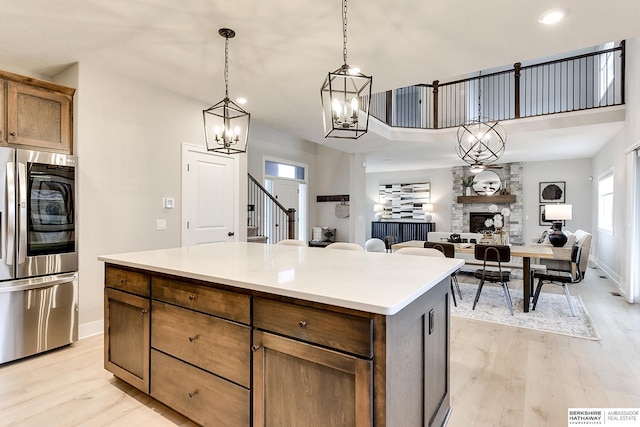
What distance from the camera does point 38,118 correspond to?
3059 mm

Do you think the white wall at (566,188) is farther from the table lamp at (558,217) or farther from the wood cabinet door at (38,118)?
the wood cabinet door at (38,118)

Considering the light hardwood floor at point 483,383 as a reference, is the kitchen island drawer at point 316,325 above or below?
above

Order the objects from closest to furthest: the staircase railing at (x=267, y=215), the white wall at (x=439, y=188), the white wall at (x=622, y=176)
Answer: the white wall at (x=622, y=176)
the staircase railing at (x=267, y=215)
the white wall at (x=439, y=188)

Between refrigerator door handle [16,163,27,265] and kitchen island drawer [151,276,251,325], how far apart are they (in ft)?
5.34

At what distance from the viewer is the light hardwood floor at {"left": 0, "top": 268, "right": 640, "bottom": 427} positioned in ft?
6.68

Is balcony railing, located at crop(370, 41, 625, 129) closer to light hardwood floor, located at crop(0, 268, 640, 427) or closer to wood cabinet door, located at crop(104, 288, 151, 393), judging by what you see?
light hardwood floor, located at crop(0, 268, 640, 427)

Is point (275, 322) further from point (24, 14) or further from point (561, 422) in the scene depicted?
point (24, 14)

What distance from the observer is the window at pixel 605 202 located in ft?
21.2

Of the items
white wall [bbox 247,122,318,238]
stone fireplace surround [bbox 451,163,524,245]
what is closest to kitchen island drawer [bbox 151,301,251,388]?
white wall [bbox 247,122,318,238]

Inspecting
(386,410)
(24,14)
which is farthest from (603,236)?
(24,14)

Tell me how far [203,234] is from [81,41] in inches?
92.0

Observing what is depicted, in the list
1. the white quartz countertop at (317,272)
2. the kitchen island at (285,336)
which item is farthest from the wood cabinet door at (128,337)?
the white quartz countertop at (317,272)

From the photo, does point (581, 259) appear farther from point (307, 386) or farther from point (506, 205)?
point (307, 386)

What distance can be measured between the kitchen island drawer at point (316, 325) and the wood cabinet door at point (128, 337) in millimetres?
974
